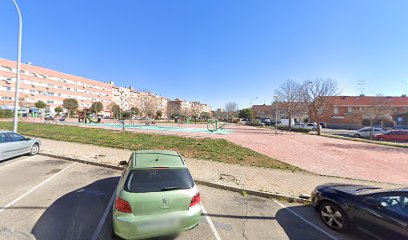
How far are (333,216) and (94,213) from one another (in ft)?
17.6

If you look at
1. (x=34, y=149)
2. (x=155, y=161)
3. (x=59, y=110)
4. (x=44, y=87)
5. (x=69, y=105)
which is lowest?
(x=34, y=149)

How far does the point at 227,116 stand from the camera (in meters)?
72.4

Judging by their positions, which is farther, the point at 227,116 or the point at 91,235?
the point at 227,116

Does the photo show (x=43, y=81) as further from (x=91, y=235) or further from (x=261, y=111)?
(x=261, y=111)

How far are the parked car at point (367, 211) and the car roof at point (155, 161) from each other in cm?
345

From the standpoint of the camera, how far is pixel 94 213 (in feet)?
14.4

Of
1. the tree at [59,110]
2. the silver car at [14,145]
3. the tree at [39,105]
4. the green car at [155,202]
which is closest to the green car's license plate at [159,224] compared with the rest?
the green car at [155,202]

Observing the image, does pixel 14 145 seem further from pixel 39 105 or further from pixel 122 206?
pixel 39 105

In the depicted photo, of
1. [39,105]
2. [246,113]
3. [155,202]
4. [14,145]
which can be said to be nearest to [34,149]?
[14,145]

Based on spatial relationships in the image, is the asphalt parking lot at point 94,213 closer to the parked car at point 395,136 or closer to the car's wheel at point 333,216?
the car's wheel at point 333,216

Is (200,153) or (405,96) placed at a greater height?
(405,96)

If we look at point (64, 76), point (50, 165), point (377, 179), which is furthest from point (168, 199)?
point (64, 76)

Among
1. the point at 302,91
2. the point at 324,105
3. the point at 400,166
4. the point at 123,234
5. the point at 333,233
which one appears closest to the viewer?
the point at 123,234

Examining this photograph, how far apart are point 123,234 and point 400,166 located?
13.6m
